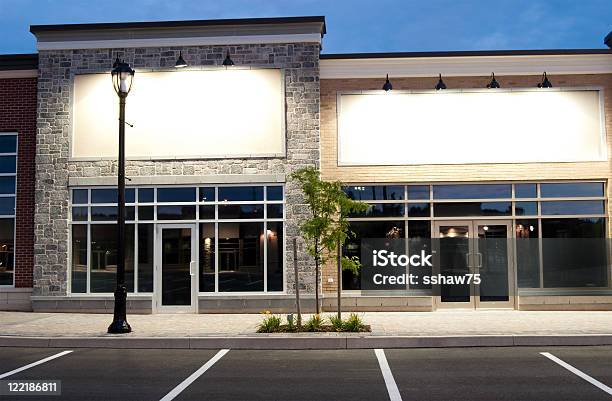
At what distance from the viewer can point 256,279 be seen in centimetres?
1678

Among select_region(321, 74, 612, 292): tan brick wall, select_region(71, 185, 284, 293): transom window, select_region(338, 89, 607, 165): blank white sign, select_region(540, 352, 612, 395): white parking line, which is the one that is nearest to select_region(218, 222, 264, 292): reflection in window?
select_region(71, 185, 284, 293): transom window

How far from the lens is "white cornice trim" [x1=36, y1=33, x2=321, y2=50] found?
1705 centimetres

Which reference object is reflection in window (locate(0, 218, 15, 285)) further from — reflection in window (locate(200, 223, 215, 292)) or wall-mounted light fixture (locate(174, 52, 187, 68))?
wall-mounted light fixture (locate(174, 52, 187, 68))

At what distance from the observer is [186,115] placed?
56.5 ft

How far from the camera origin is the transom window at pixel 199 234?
16797 millimetres

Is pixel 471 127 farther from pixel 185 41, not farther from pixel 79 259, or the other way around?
pixel 79 259


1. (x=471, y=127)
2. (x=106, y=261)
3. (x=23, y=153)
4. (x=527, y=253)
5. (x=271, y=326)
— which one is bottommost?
(x=271, y=326)

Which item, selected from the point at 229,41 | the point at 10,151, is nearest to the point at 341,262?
the point at 229,41

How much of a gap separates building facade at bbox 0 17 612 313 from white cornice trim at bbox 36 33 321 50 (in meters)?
0.04

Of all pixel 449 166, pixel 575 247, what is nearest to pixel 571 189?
pixel 575 247

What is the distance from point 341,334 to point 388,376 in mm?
3291

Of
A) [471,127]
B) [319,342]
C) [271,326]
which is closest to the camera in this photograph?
[319,342]

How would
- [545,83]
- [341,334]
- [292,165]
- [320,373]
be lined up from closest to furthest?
[320,373]
[341,334]
[292,165]
[545,83]

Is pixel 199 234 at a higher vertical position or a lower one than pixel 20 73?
lower
